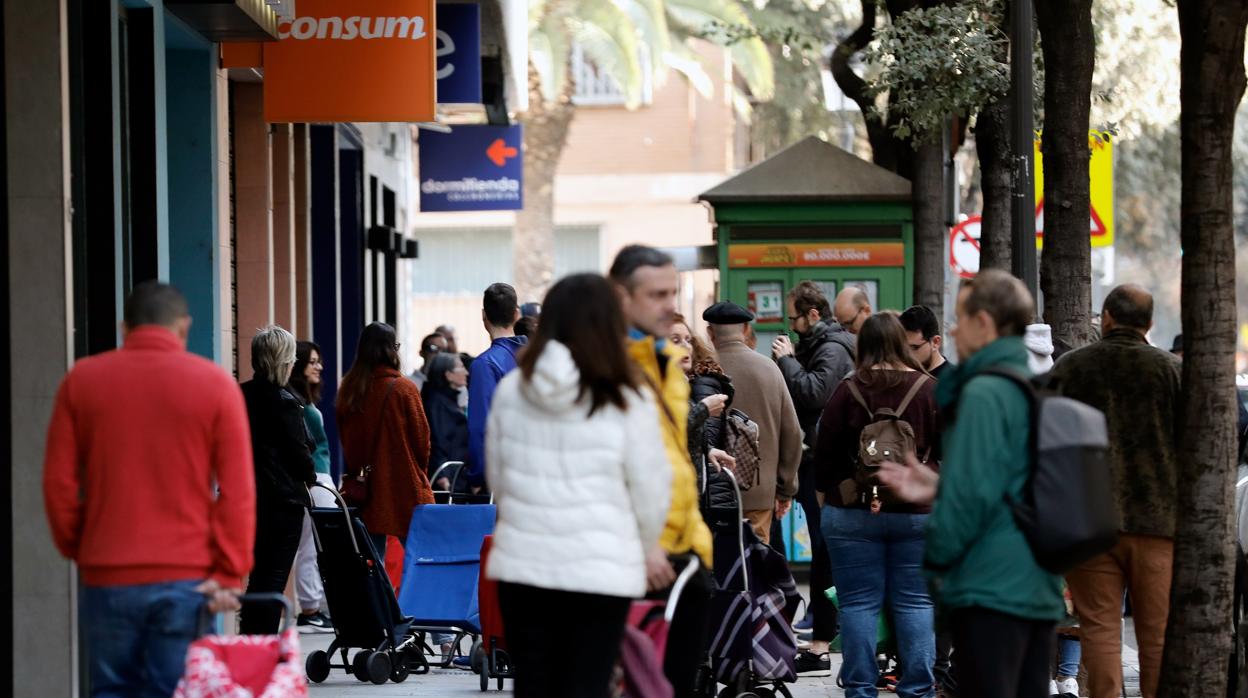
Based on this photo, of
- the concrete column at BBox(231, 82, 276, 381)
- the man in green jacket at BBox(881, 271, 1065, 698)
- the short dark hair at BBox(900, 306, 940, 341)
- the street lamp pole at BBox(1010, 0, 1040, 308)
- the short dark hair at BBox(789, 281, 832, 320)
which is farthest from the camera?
the concrete column at BBox(231, 82, 276, 381)

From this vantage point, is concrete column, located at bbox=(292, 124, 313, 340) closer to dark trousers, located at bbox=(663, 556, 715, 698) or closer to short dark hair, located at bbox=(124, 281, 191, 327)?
dark trousers, located at bbox=(663, 556, 715, 698)

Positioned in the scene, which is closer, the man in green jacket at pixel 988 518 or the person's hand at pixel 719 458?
the man in green jacket at pixel 988 518

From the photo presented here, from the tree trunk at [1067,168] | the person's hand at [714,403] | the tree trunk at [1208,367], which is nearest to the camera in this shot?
the tree trunk at [1208,367]

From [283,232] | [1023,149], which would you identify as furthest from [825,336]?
[283,232]

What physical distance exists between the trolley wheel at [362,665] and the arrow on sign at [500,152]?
1514cm

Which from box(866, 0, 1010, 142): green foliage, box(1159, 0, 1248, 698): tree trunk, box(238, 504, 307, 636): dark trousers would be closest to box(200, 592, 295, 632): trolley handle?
box(1159, 0, 1248, 698): tree trunk

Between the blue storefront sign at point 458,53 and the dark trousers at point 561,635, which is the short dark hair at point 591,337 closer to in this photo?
the dark trousers at point 561,635

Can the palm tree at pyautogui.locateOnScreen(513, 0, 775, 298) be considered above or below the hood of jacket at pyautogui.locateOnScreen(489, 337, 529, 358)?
above

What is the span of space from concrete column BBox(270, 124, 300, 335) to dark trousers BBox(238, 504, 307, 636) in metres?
4.54

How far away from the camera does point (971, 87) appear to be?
14.6m

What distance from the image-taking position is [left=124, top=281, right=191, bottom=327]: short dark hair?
6074mm

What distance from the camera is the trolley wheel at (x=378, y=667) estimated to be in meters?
10.8

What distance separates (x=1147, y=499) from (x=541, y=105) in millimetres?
30351

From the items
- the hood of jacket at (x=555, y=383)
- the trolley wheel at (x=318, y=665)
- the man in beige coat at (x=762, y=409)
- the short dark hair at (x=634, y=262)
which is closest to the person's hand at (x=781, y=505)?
the man in beige coat at (x=762, y=409)
